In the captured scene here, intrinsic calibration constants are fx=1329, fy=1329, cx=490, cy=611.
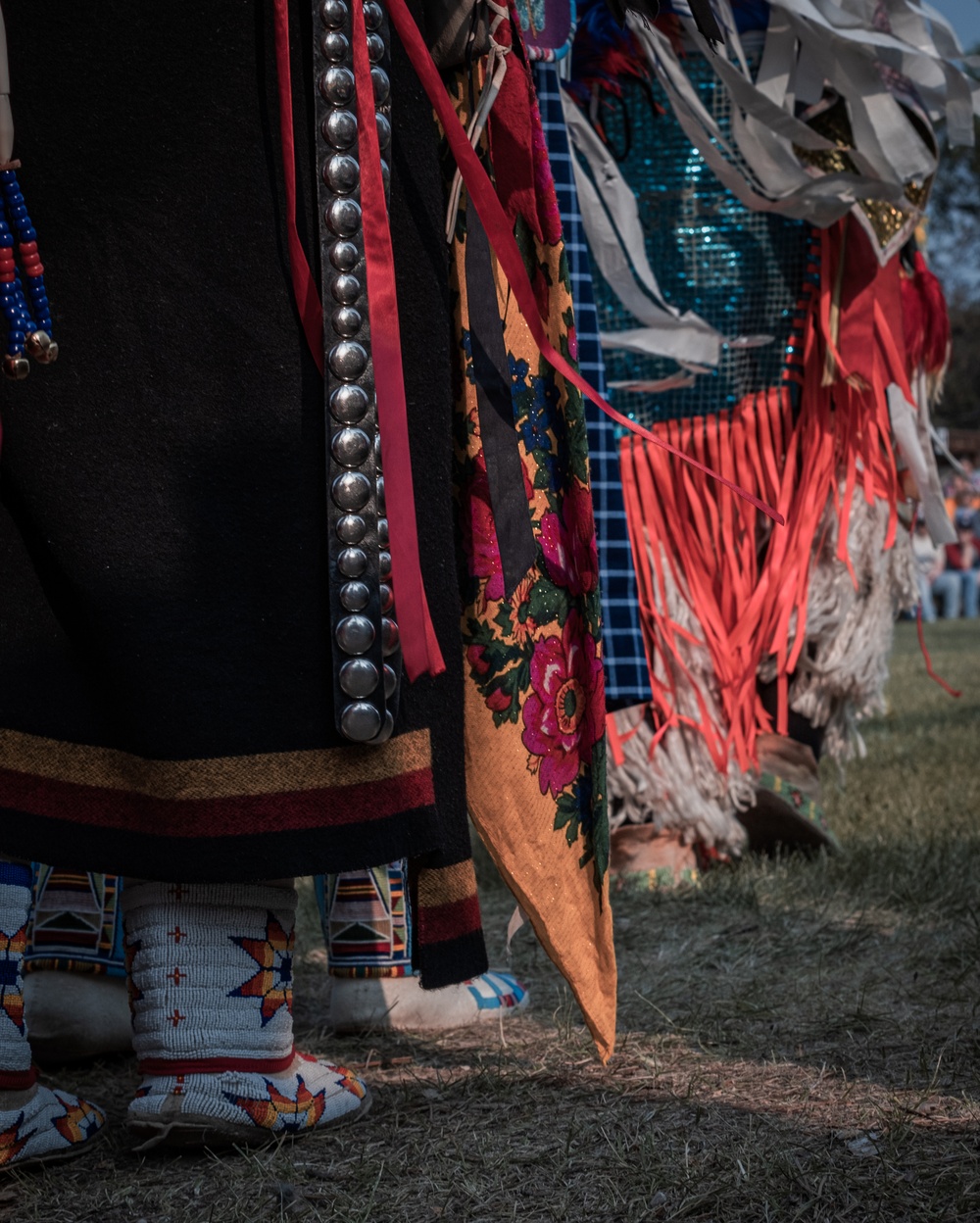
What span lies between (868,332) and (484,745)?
3.79ft

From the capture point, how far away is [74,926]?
1.42 metres

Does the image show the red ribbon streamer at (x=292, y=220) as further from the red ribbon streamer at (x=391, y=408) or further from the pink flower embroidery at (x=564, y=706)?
the pink flower embroidery at (x=564, y=706)

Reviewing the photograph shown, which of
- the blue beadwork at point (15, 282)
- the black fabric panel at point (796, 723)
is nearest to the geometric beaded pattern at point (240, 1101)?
the blue beadwork at point (15, 282)

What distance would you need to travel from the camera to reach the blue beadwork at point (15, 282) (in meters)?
0.98

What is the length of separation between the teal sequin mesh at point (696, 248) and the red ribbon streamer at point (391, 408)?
3.33 feet

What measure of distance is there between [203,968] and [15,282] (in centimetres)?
55

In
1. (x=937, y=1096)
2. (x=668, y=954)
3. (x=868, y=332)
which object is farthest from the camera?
(x=868, y=332)

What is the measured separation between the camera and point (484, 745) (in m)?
1.16

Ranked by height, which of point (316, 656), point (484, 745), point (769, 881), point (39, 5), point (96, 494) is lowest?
point (769, 881)

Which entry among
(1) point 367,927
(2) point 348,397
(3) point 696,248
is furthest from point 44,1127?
(3) point 696,248

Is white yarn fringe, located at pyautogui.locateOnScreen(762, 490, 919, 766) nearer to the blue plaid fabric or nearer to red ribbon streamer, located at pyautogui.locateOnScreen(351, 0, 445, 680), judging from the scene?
the blue plaid fabric

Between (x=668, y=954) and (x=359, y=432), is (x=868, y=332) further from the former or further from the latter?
(x=359, y=432)

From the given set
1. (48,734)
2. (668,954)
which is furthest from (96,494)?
(668,954)

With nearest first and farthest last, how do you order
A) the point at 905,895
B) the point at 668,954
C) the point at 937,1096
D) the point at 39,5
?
the point at 39,5 → the point at 937,1096 → the point at 668,954 → the point at 905,895
